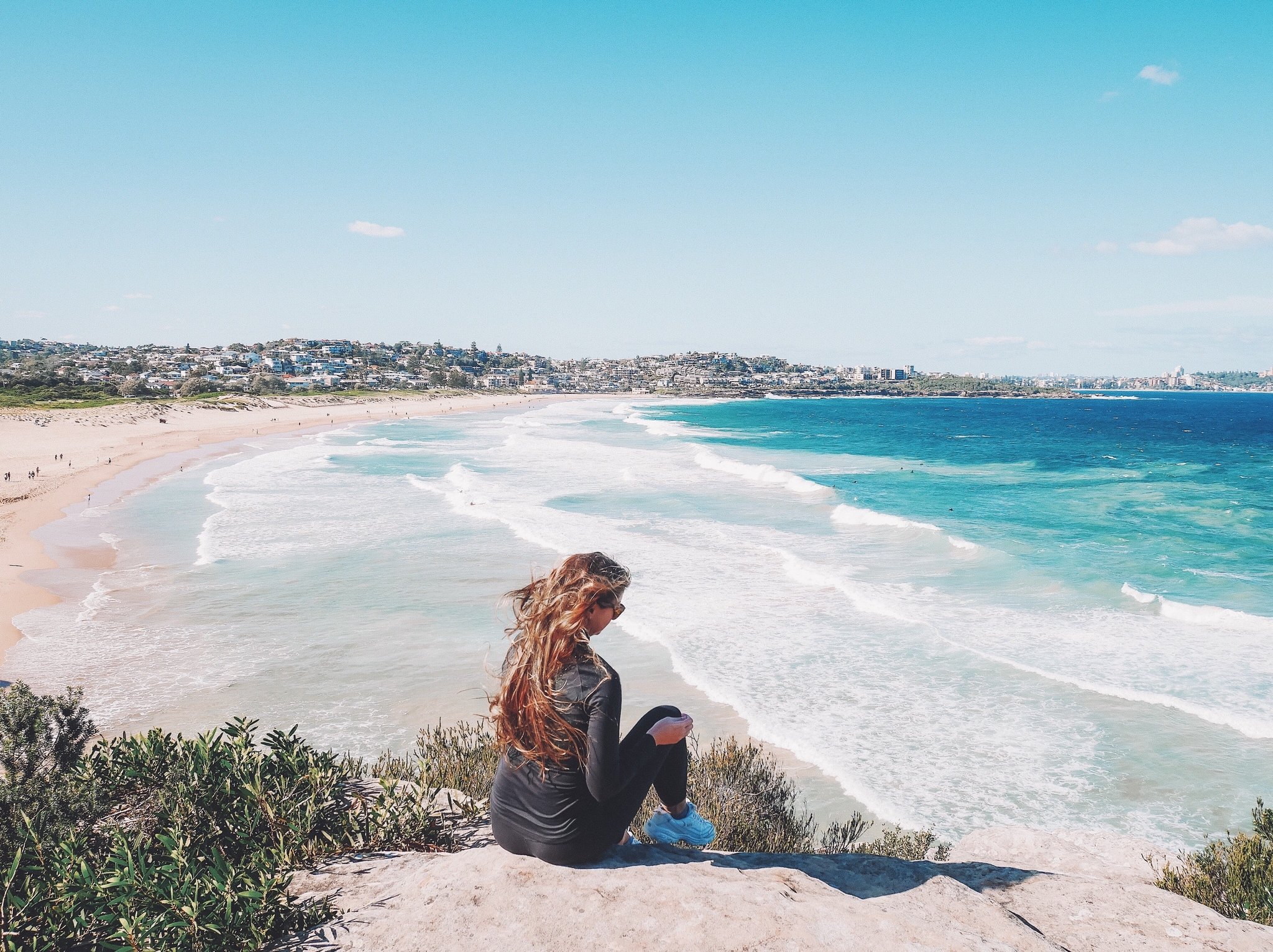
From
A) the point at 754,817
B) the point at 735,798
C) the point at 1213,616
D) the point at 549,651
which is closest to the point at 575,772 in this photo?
the point at 549,651

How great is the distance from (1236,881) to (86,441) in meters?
48.4

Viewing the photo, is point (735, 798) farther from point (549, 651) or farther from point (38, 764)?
point (38, 764)

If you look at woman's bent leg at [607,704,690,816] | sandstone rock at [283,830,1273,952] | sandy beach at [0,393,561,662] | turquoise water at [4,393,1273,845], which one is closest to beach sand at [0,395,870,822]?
sandy beach at [0,393,561,662]

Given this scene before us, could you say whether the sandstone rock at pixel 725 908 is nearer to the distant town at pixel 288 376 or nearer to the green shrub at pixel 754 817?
the green shrub at pixel 754 817

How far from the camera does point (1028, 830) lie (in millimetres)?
5836

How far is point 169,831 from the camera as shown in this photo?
11.3 ft

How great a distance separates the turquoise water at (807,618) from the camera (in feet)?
28.9

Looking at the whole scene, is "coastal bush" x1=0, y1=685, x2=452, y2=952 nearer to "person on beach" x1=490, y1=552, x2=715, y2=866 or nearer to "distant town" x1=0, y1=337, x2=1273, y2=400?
"person on beach" x1=490, y1=552, x2=715, y2=866

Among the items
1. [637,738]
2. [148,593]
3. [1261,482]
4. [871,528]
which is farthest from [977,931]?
[1261,482]

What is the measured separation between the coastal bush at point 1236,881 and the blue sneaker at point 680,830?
293 cm

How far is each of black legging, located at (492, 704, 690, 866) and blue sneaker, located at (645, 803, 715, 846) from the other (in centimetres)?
24

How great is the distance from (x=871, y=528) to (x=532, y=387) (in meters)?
145

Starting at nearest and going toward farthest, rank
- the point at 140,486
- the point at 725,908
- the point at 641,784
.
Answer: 1. the point at 725,908
2. the point at 641,784
3. the point at 140,486

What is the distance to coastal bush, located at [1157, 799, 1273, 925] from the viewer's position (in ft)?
15.2
